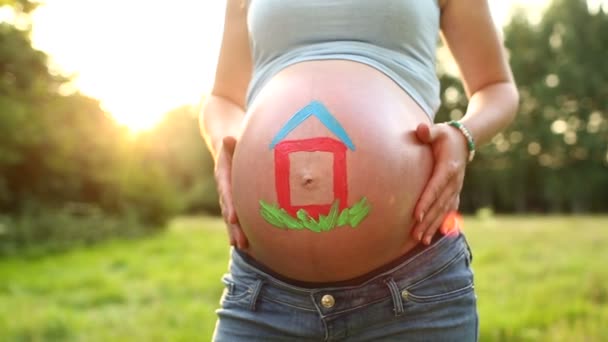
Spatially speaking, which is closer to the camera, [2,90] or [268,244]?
[268,244]

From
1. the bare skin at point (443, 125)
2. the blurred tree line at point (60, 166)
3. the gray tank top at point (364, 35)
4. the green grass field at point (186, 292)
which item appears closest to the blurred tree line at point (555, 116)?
the blurred tree line at point (60, 166)

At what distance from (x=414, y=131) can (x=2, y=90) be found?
25.3ft

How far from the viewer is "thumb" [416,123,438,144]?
1177 mm

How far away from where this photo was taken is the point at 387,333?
3.92 feet

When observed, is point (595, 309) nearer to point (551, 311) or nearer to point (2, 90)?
point (551, 311)

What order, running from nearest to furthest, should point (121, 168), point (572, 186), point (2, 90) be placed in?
point (2, 90) < point (121, 168) < point (572, 186)

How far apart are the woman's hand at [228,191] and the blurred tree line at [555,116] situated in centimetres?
1929

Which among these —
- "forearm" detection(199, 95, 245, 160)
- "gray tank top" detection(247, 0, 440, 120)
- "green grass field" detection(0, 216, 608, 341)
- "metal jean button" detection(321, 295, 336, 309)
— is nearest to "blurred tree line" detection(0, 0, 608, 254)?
"forearm" detection(199, 95, 245, 160)

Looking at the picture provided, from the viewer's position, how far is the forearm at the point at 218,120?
4.87ft

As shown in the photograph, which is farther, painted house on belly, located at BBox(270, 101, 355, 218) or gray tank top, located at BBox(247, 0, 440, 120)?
gray tank top, located at BBox(247, 0, 440, 120)

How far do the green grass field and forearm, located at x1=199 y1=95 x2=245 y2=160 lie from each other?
2.08 metres

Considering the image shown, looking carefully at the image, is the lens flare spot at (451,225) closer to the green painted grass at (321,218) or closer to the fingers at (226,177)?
the green painted grass at (321,218)

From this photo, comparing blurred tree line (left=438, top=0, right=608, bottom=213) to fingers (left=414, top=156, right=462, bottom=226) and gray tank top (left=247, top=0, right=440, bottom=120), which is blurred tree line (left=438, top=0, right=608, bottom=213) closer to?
gray tank top (left=247, top=0, right=440, bottom=120)

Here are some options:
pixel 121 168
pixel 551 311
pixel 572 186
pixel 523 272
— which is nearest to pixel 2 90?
pixel 121 168
